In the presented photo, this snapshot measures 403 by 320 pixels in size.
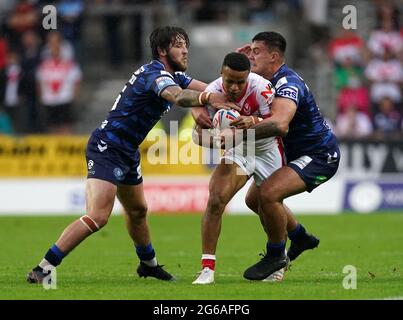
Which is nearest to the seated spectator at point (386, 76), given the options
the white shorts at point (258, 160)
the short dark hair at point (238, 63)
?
the white shorts at point (258, 160)

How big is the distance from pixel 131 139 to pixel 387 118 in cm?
1372

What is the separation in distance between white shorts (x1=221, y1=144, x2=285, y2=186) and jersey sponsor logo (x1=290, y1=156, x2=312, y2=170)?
0.15 metres

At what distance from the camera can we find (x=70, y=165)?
22.7 m

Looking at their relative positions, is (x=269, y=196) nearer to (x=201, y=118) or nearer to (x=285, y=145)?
(x=285, y=145)

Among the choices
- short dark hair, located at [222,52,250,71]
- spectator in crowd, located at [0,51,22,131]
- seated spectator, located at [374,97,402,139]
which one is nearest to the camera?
short dark hair, located at [222,52,250,71]

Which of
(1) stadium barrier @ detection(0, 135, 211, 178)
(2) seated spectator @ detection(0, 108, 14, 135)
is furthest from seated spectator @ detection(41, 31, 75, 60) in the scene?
(1) stadium barrier @ detection(0, 135, 211, 178)

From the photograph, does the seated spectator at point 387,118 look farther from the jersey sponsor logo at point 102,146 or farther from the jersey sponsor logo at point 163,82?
the jersey sponsor logo at point 163,82

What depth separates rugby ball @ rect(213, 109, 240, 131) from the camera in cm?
1063

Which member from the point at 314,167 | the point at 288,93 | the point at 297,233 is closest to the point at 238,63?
the point at 288,93

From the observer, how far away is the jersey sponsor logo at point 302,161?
11586 mm

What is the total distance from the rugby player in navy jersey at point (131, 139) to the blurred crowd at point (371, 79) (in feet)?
40.5

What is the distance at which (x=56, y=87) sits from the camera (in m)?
24.3

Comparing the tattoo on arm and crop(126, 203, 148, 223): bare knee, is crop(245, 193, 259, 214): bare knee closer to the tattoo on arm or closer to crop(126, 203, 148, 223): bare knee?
crop(126, 203, 148, 223): bare knee

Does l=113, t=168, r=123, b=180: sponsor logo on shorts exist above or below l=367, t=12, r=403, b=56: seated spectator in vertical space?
below
